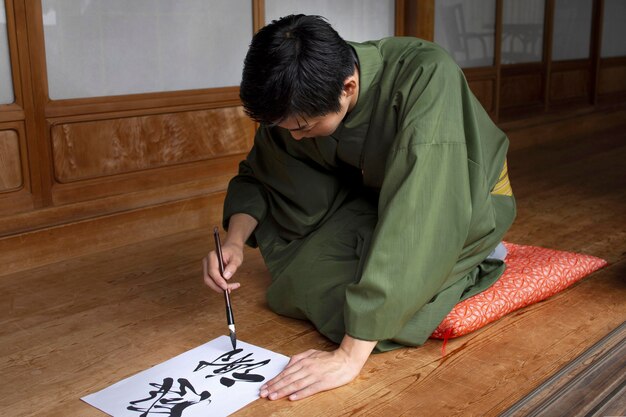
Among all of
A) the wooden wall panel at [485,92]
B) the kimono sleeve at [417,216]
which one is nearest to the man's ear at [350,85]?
the kimono sleeve at [417,216]

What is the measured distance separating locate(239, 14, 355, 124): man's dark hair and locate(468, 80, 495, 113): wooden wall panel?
12.7ft

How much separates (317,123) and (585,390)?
867 mm

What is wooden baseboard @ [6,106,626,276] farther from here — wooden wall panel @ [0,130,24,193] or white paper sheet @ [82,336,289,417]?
white paper sheet @ [82,336,289,417]

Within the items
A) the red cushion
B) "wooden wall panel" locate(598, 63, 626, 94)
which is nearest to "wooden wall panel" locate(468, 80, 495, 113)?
"wooden wall panel" locate(598, 63, 626, 94)

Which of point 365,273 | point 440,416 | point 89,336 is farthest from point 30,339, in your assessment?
point 440,416

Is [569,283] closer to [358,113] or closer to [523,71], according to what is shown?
[358,113]

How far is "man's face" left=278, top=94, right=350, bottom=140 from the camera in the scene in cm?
169

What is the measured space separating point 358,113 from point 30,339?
1121mm

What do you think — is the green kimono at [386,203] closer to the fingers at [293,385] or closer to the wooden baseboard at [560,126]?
the fingers at [293,385]

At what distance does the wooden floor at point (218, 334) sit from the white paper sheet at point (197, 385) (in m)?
0.05

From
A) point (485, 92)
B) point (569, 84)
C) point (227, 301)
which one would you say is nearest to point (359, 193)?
point (227, 301)

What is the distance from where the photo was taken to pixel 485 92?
5.48 m

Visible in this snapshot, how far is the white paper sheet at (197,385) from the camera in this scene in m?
1.63

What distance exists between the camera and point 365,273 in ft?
5.46
